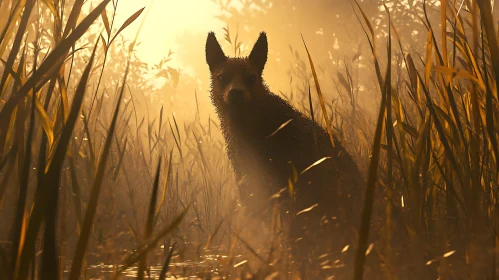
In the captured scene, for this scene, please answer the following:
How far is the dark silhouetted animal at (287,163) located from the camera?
248cm

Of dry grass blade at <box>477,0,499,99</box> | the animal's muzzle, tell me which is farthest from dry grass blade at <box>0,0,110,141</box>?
the animal's muzzle

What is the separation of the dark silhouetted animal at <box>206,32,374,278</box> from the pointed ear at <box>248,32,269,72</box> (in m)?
0.17

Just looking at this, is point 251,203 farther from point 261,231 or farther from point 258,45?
point 258,45

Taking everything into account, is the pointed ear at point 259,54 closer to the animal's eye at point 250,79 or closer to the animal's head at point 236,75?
the animal's head at point 236,75

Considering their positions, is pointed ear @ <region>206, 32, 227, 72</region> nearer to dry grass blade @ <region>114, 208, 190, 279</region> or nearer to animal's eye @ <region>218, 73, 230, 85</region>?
animal's eye @ <region>218, 73, 230, 85</region>

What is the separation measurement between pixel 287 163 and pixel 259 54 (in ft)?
4.47

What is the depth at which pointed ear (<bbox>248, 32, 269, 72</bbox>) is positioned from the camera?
4078 millimetres

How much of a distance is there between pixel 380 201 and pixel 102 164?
203 centimetres

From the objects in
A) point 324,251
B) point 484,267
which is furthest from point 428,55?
point 324,251

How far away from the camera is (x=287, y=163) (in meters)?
3.06

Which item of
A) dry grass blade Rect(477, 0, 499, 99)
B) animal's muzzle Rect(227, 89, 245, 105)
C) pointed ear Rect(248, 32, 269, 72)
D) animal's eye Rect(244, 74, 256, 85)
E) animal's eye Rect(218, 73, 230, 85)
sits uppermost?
pointed ear Rect(248, 32, 269, 72)

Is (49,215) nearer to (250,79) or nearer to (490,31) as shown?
(490,31)

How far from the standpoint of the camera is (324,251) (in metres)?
2.46

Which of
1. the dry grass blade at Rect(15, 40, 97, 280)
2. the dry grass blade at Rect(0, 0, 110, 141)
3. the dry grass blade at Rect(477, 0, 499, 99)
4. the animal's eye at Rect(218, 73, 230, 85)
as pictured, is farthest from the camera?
the animal's eye at Rect(218, 73, 230, 85)
